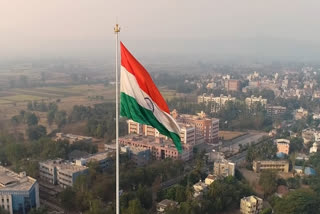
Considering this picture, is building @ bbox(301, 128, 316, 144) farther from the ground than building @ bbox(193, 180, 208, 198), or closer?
closer

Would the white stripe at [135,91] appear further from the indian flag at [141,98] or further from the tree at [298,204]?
the tree at [298,204]

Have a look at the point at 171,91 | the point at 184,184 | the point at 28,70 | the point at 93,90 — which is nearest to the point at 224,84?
the point at 171,91

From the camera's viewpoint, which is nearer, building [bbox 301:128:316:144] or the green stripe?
the green stripe

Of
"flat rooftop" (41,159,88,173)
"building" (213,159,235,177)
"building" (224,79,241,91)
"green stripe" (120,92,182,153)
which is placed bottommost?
"building" (213,159,235,177)

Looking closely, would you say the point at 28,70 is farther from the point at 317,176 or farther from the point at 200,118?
the point at 317,176

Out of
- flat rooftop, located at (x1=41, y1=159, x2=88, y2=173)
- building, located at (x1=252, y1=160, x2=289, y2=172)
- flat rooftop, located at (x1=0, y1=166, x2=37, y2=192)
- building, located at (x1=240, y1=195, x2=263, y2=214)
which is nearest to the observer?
building, located at (x1=240, y1=195, x2=263, y2=214)

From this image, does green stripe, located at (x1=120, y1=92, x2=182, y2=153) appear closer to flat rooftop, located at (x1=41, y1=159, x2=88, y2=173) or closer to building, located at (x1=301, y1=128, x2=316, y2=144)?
flat rooftop, located at (x1=41, y1=159, x2=88, y2=173)

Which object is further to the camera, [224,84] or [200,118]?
[224,84]

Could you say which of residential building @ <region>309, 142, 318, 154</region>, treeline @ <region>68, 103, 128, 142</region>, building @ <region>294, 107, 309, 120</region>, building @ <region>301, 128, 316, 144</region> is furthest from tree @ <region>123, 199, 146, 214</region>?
building @ <region>294, 107, 309, 120</region>
